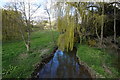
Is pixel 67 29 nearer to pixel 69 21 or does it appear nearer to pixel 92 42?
pixel 69 21

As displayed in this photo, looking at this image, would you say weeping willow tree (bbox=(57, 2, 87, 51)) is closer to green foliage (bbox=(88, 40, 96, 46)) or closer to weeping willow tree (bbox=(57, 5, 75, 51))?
weeping willow tree (bbox=(57, 5, 75, 51))

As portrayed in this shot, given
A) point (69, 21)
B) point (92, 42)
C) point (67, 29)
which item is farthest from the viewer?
point (92, 42)

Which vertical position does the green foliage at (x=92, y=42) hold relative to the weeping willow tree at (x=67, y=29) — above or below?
below

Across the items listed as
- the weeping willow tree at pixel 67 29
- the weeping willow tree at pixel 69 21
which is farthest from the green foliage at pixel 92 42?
the weeping willow tree at pixel 67 29

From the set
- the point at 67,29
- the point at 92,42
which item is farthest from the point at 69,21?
the point at 92,42

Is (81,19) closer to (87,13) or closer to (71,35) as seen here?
(87,13)

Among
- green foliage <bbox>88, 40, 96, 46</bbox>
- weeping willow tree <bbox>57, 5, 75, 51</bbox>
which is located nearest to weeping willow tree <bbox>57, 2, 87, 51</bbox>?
weeping willow tree <bbox>57, 5, 75, 51</bbox>

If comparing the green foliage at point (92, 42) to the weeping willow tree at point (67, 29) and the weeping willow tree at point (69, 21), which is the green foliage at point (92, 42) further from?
the weeping willow tree at point (67, 29)

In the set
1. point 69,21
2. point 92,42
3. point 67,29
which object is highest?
point 69,21

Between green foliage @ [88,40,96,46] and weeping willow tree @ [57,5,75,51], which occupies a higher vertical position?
weeping willow tree @ [57,5,75,51]

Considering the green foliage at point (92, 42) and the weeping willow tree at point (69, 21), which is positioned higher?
the weeping willow tree at point (69, 21)

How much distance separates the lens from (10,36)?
16156 millimetres

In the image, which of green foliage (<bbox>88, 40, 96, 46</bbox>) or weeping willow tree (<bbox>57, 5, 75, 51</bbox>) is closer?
weeping willow tree (<bbox>57, 5, 75, 51</bbox>)

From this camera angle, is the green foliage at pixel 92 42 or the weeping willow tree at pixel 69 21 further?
the green foliage at pixel 92 42
